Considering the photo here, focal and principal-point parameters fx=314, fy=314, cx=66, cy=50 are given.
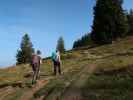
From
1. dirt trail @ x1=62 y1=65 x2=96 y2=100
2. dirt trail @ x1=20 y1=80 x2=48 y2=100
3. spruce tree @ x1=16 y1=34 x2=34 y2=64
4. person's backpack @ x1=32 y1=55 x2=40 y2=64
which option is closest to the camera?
dirt trail @ x1=62 y1=65 x2=96 y2=100

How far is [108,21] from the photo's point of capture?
70562mm

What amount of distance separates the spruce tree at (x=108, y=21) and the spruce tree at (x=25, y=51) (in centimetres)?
2589

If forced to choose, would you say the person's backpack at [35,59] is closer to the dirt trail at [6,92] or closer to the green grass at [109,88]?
the dirt trail at [6,92]

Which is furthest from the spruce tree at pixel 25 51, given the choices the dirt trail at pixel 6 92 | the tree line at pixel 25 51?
the dirt trail at pixel 6 92

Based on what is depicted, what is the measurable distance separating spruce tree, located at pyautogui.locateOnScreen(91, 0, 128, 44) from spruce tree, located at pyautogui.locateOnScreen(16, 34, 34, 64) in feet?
85.0

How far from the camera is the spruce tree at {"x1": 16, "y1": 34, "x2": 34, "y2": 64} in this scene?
91.4 metres

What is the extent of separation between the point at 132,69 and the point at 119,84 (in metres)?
4.63

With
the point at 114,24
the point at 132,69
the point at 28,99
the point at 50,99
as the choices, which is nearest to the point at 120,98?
the point at 50,99

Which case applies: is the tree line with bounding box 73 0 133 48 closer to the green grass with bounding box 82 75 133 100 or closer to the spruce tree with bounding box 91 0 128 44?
the spruce tree with bounding box 91 0 128 44

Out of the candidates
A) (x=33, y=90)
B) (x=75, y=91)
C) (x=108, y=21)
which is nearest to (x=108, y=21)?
(x=108, y=21)

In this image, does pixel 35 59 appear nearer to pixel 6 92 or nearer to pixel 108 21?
pixel 6 92

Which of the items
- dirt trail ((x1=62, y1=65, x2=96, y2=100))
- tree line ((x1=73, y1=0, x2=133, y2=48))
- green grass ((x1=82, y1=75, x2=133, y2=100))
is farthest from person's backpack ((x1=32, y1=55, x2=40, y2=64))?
tree line ((x1=73, y1=0, x2=133, y2=48))

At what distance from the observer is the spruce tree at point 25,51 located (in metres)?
91.4

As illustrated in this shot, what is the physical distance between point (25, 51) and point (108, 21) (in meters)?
32.1
